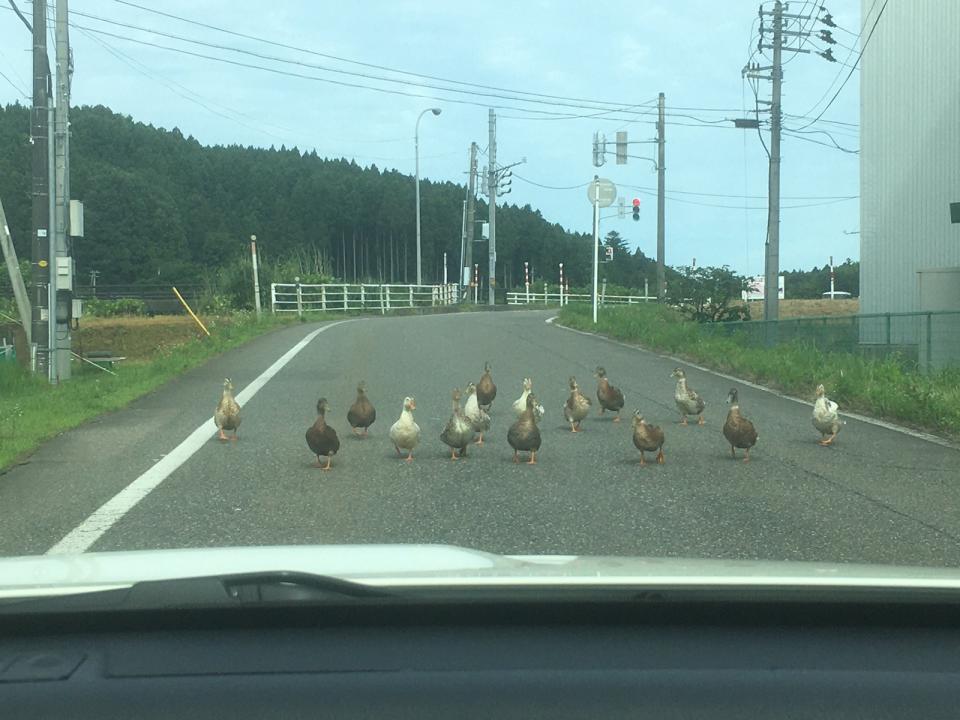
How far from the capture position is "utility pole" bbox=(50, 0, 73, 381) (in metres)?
18.9

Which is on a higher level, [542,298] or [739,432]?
[542,298]

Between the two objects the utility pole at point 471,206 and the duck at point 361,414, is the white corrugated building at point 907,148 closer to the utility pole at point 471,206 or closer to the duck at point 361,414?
the duck at point 361,414

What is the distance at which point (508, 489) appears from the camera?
838cm

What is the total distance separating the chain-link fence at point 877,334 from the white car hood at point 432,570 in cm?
1429

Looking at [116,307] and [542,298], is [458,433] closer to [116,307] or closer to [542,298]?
[116,307]

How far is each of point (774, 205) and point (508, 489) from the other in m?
26.1

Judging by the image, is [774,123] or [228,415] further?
[774,123]

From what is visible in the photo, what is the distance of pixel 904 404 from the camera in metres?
13.2

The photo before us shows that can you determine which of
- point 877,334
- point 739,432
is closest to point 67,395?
point 739,432

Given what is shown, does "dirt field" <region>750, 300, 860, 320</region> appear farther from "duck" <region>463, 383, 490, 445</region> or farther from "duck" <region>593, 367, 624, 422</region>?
"duck" <region>463, 383, 490, 445</region>

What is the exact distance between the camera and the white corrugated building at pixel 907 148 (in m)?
25.0

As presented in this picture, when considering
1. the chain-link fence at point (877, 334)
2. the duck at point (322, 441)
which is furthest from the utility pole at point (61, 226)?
the chain-link fence at point (877, 334)

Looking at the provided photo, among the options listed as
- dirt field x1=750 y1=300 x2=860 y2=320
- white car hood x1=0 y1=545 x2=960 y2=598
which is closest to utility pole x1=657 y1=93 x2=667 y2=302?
dirt field x1=750 y1=300 x2=860 y2=320

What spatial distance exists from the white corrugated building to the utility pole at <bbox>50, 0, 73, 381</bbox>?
1659cm
